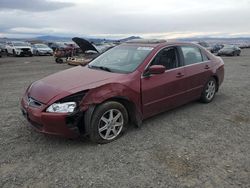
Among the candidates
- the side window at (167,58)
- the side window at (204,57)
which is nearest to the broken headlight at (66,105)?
the side window at (167,58)

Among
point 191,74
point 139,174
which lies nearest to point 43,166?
point 139,174

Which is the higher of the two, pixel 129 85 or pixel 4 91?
pixel 129 85

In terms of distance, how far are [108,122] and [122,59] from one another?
1447 millimetres

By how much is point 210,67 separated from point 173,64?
1451mm

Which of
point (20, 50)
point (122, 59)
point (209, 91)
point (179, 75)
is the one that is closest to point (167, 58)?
point (179, 75)

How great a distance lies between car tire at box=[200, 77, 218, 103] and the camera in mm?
5984

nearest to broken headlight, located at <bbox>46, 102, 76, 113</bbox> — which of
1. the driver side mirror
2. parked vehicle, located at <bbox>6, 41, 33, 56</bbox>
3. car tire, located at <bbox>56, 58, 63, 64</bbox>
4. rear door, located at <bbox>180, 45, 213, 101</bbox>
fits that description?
the driver side mirror

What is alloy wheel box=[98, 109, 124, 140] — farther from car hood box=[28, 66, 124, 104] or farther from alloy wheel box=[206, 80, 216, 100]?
alloy wheel box=[206, 80, 216, 100]

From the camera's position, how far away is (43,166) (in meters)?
3.31

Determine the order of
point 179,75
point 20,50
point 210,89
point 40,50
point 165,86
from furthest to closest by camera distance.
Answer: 1. point 40,50
2. point 20,50
3. point 210,89
4. point 179,75
5. point 165,86

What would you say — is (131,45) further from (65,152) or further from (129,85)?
(65,152)

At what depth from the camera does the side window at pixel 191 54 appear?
17.7 feet

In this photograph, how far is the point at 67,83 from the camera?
158 inches

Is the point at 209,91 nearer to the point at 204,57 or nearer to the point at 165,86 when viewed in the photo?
the point at 204,57
